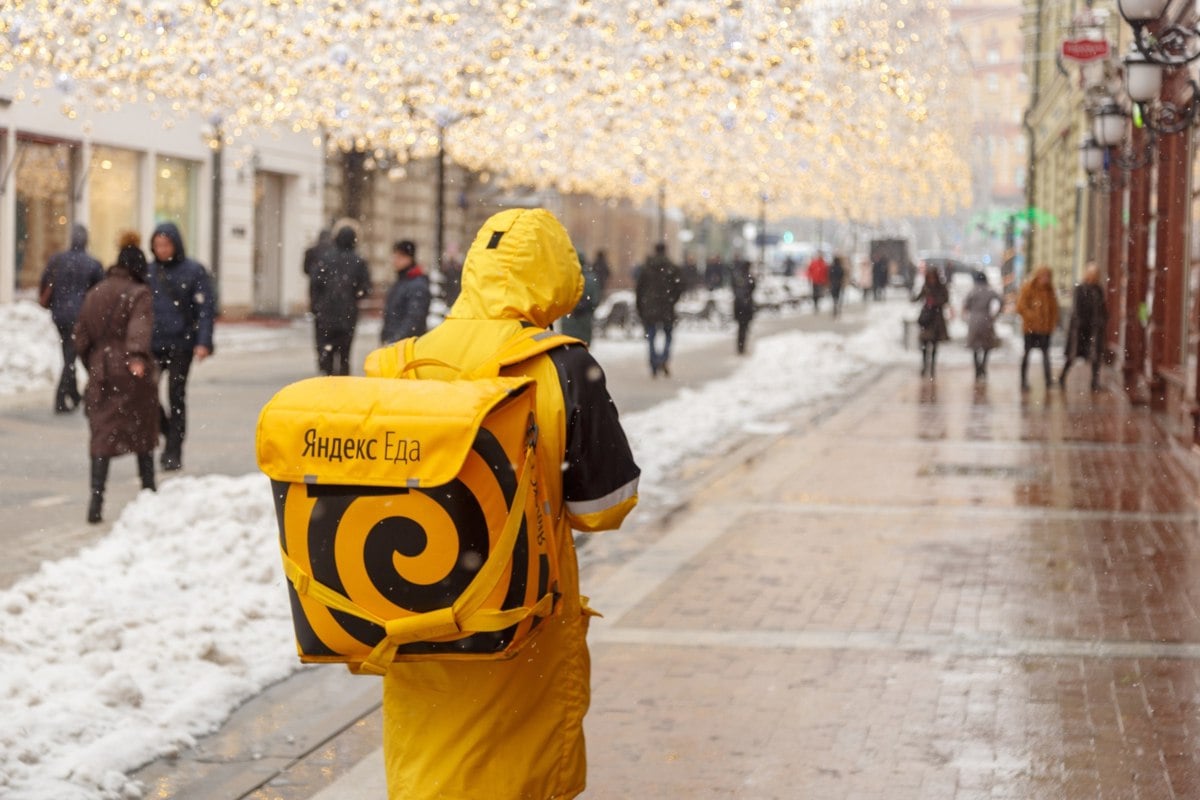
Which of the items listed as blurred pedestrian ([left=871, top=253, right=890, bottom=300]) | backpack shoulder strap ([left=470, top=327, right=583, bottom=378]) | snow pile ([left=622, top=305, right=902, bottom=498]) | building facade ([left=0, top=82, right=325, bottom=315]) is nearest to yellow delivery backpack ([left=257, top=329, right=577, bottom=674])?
backpack shoulder strap ([left=470, top=327, right=583, bottom=378])

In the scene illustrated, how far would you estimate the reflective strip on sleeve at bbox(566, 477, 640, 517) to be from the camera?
12.1 ft

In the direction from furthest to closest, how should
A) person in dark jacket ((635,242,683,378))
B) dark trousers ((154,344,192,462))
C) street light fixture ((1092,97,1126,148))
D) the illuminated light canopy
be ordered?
person in dark jacket ((635,242,683,378))
the illuminated light canopy
street light fixture ((1092,97,1126,148))
dark trousers ((154,344,192,462))

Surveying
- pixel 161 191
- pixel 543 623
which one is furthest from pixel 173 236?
pixel 161 191

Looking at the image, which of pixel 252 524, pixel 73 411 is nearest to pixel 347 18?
pixel 73 411

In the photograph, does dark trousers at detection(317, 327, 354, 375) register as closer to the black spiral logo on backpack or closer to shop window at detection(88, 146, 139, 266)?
the black spiral logo on backpack

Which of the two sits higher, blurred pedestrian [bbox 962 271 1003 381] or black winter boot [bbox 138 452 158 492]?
blurred pedestrian [bbox 962 271 1003 381]

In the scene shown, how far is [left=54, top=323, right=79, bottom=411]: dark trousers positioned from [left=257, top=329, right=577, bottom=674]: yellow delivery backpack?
1406cm

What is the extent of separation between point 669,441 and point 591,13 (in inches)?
253

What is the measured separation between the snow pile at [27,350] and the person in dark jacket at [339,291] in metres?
3.77

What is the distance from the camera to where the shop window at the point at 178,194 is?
117ft

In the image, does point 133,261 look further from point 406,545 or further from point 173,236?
point 406,545

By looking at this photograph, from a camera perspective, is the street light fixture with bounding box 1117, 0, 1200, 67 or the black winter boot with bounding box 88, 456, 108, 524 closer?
the black winter boot with bounding box 88, 456, 108, 524

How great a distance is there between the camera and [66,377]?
56.1 feet

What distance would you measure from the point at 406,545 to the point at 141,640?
4006mm
